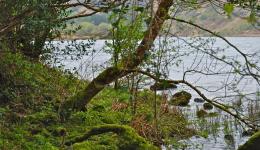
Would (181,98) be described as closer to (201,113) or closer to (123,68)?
(201,113)

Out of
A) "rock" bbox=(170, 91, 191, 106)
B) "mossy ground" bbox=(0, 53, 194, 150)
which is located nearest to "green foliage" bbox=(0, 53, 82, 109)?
"mossy ground" bbox=(0, 53, 194, 150)

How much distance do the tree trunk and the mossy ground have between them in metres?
0.39

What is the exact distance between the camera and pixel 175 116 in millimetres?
19719

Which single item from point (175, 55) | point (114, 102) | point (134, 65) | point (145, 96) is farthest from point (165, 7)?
point (145, 96)

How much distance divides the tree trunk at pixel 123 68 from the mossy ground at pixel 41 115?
0.39 meters

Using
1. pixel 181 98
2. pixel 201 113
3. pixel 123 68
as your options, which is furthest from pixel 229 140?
pixel 123 68

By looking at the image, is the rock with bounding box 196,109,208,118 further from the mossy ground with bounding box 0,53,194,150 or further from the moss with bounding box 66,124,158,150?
the moss with bounding box 66,124,158,150

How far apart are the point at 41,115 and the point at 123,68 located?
280 cm

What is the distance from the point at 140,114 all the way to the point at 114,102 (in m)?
2.08

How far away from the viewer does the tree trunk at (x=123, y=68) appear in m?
10.5

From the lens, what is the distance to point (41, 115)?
12.8 m

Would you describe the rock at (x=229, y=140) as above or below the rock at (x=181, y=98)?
below

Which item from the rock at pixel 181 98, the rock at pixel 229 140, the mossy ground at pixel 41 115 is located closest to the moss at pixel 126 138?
the mossy ground at pixel 41 115

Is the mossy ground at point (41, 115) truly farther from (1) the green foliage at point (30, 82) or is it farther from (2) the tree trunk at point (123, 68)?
(2) the tree trunk at point (123, 68)
